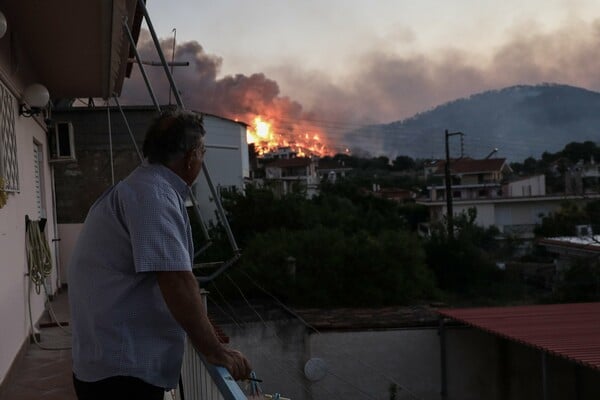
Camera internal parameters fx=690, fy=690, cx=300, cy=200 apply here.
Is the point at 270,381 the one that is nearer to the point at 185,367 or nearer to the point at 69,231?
the point at 69,231

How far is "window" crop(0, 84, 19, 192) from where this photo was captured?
178 inches

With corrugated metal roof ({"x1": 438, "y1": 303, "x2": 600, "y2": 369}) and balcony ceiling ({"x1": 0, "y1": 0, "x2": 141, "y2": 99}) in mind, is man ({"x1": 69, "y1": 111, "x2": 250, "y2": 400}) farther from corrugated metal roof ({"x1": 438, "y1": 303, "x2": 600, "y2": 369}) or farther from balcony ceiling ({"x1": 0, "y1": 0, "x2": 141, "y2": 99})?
corrugated metal roof ({"x1": 438, "y1": 303, "x2": 600, "y2": 369})

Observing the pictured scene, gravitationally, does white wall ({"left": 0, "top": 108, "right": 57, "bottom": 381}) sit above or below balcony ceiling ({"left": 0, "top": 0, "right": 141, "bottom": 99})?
below

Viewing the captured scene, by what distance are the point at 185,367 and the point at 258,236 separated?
14.3 m

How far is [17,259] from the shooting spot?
16.5 ft

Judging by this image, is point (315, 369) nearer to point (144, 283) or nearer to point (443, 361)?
point (443, 361)

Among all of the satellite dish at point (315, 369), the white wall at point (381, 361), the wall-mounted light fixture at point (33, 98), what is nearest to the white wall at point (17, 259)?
the wall-mounted light fixture at point (33, 98)

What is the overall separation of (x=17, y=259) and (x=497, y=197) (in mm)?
53954

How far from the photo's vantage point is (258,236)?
17297 mm

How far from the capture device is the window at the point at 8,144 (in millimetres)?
4531

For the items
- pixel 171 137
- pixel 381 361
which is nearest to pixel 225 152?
pixel 381 361

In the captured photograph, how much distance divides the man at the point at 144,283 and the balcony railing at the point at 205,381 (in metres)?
0.05

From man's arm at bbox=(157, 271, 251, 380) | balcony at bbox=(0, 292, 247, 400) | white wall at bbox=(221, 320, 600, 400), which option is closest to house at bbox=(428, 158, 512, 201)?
white wall at bbox=(221, 320, 600, 400)

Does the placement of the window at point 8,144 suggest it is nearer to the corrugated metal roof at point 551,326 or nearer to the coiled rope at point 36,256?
the coiled rope at point 36,256
